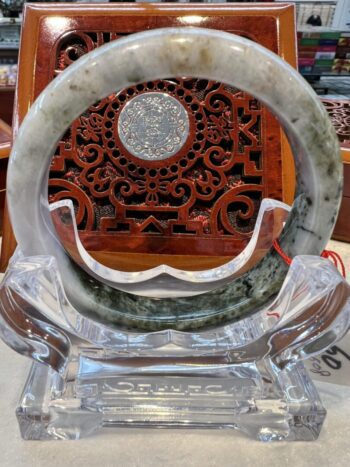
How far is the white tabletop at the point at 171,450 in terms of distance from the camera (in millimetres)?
575

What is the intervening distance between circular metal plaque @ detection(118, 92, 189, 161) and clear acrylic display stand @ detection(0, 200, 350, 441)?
1.18 feet

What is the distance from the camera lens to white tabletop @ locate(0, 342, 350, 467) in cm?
57

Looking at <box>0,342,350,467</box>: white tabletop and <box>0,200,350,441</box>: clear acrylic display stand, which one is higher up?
<box>0,200,350,441</box>: clear acrylic display stand

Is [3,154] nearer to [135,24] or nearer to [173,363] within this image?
[135,24]

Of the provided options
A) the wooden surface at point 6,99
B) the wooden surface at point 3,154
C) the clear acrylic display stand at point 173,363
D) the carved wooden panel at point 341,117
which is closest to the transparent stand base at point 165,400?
the clear acrylic display stand at point 173,363

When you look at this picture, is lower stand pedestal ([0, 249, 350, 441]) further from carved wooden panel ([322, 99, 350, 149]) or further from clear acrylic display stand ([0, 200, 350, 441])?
carved wooden panel ([322, 99, 350, 149])

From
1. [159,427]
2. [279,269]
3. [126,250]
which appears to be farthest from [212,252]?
[159,427]

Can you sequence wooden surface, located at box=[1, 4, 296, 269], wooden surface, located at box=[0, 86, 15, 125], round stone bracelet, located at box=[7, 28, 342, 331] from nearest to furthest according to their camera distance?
round stone bracelet, located at box=[7, 28, 342, 331]
wooden surface, located at box=[1, 4, 296, 269]
wooden surface, located at box=[0, 86, 15, 125]

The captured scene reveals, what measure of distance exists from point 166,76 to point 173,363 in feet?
1.17

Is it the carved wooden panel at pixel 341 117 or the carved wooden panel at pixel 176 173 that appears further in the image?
the carved wooden panel at pixel 341 117

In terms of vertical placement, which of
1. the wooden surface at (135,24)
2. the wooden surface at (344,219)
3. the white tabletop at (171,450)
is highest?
the wooden surface at (135,24)

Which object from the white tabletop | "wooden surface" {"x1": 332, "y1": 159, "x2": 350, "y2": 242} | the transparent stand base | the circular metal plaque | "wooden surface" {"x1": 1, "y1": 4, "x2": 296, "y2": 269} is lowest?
the white tabletop

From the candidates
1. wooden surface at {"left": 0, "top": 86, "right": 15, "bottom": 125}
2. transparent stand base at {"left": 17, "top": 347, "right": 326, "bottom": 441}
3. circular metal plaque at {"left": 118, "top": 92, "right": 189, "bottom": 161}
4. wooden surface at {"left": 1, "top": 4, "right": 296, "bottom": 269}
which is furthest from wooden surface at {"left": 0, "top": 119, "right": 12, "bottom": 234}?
wooden surface at {"left": 0, "top": 86, "right": 15, "bottom": 125}

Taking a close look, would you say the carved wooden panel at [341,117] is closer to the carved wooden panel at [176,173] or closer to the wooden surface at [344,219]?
the wooden surface at [344,219]
